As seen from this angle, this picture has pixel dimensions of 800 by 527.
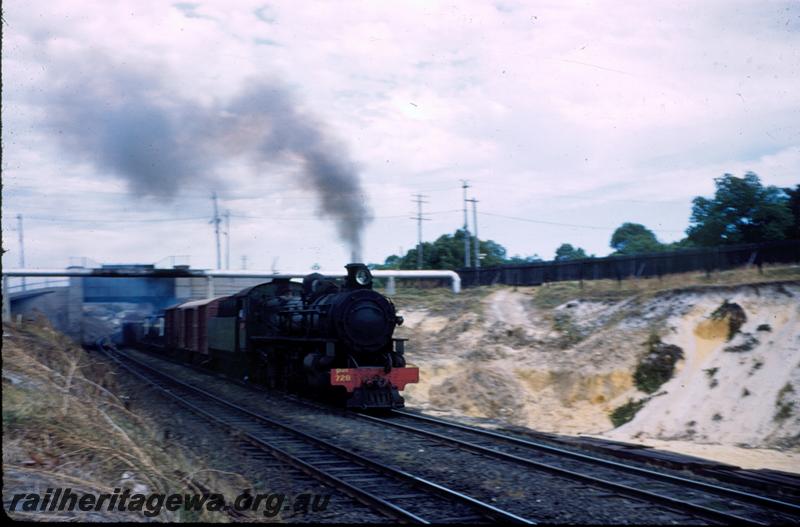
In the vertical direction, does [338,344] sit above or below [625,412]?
above

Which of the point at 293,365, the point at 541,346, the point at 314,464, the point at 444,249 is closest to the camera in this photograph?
the point at 314,464

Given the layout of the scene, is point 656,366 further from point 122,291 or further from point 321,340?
point 122,291

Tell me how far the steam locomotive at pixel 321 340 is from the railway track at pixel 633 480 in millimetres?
2475

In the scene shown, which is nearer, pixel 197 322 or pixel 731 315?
pixel 731 315

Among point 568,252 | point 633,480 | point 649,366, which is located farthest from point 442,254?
point 633,480

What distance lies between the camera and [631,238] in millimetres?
56719

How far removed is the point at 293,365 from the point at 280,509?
10.8 m

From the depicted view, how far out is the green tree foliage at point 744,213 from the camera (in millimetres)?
30781

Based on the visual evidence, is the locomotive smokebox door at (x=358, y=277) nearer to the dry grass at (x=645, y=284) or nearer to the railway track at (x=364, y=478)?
the railway track at (x=364, y=478)

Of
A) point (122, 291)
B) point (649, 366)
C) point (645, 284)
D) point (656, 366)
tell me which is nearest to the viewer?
point (656, 366)

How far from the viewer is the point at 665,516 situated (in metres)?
7.61

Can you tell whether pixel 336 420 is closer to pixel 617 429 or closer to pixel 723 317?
pixel 617 429

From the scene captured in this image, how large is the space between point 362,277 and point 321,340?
1858 millimetres

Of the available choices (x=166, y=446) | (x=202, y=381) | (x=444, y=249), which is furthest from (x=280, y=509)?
(x=444, y=249)
